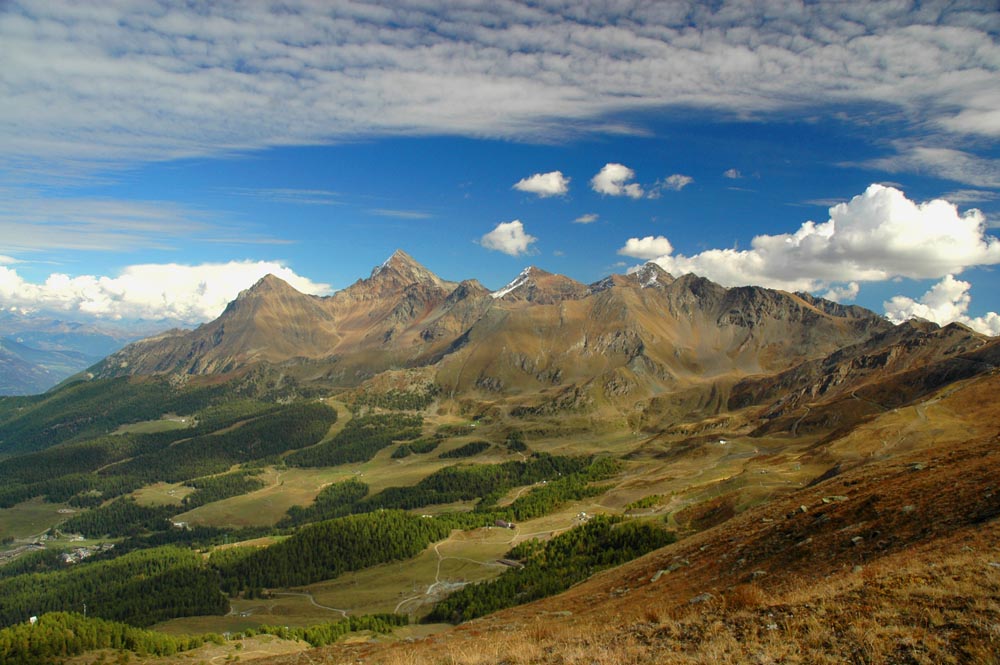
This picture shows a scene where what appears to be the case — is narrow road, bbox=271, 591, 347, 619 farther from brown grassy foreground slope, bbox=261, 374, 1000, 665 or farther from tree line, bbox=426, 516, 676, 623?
brown grassy foreground slope, bbox=261, 374, 1000, 665

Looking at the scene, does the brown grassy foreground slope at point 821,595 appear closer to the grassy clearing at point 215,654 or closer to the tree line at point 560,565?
the grassy clearing at point 215,654

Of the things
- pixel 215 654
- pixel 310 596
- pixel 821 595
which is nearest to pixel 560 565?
pixel 215 654

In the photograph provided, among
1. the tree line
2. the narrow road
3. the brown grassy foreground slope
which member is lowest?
the narrow road

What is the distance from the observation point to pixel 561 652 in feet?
79.6

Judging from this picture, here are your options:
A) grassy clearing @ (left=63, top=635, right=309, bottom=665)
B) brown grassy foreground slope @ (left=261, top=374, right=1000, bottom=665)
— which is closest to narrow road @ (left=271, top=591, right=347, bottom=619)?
grassy clearing @ (left=63, top=635, right=309, bottom=665)

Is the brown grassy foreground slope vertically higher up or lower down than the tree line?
higher up

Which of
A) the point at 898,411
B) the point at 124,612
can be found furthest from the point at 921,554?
the point at 124,612

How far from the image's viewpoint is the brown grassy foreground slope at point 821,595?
1942 cm

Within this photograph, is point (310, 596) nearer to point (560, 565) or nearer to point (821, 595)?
point (560, 565)

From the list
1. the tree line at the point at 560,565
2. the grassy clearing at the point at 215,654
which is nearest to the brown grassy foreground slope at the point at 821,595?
the grassy clearing at the point at 215,654

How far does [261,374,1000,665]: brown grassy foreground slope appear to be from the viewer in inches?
765

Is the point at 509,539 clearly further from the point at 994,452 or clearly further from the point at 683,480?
the point at 994,452

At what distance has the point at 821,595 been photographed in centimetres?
2439

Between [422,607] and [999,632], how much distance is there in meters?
141
